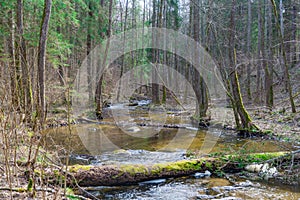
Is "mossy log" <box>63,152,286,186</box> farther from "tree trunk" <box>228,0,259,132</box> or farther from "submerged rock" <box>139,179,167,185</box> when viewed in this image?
"tree trunk" <box>228,0,259,132</box>

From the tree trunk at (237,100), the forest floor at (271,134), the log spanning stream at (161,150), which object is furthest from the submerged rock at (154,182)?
the tree trunk at (237,100)

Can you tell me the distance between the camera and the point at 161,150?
826 cm

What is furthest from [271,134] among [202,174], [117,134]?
[117,134]

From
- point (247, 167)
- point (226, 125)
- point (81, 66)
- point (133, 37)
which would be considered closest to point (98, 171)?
point (247, 167)

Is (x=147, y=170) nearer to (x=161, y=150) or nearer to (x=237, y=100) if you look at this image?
(x=161, y=150)

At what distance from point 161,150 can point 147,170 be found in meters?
2.71

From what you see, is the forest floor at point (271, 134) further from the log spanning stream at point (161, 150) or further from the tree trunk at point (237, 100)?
the tree trunk at point (237, 100)

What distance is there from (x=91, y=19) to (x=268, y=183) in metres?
15.1

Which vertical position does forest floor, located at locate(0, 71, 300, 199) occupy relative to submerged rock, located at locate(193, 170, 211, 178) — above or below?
above

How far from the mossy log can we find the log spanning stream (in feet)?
0.41

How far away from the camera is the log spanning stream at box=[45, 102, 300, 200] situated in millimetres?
4906

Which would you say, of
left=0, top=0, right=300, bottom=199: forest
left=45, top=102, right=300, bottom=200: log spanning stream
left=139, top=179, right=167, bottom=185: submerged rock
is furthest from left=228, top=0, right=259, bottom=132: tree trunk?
left=139, top=179, right=167, bottom=185: submerged rock

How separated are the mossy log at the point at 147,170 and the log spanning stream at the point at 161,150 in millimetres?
→ 126

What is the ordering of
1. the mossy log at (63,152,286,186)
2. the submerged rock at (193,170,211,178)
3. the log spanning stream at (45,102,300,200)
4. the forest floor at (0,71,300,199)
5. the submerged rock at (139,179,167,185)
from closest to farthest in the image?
the forest floor at (0,71,300,199) → the log spanning stream at (45,102,300,200) → the mossy log at (63,152,286,186) → the submerged rock at (139,179,167,185) → the submerged rock at (193,170,211,178)
